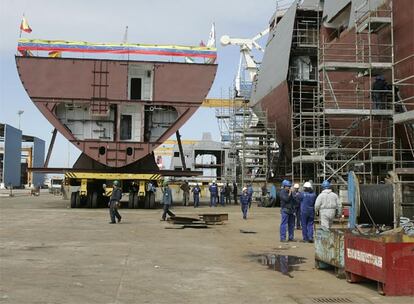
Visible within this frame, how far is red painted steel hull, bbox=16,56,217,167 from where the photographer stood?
22438 millimetres

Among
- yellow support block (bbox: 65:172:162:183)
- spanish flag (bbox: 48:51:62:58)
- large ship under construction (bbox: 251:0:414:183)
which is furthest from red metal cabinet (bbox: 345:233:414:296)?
spanish flag (bbox: 48:51:62:58)

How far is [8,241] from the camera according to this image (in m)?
11.7

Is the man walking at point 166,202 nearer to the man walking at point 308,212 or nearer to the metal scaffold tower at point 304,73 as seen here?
the man walking at point 308,212

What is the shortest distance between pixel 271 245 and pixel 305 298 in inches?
211

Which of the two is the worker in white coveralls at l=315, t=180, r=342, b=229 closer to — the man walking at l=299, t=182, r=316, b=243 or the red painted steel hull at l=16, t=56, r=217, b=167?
the man walking at l=299, t=182, r=316, b=243

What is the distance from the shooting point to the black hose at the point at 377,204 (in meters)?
12.8

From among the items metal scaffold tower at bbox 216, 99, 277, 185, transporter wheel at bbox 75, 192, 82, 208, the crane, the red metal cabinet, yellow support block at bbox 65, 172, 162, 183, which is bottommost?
the red metal cabinet

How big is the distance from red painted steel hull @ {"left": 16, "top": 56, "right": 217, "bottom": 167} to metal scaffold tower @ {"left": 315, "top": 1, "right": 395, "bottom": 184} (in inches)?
219

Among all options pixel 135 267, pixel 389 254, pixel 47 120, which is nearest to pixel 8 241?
pixel 135 267

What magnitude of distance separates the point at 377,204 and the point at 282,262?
4452 millimetres

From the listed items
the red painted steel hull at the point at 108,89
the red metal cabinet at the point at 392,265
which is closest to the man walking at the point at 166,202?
the red painted steel hull at the point at 108,89

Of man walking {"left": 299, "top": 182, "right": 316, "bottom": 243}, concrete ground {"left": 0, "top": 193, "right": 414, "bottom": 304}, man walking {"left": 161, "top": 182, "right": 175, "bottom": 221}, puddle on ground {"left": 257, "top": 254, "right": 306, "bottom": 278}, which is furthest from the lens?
man walking {"left": 161, "top": 182, "right": 175, "bottom": 221}

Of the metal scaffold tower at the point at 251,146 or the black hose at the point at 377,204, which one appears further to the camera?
the metal scaffold tower at the point at 251,146

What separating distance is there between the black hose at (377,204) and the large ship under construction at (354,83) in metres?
0.82
